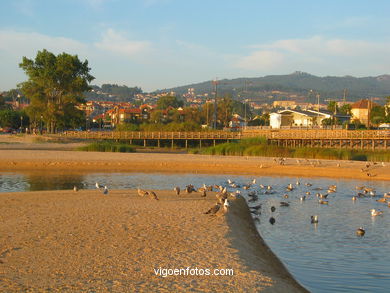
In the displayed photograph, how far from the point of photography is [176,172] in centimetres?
3447

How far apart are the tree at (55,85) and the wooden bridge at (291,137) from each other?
3.84 meters

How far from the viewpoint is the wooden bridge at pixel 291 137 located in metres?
59.7

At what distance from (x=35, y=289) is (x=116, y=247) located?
303 cm

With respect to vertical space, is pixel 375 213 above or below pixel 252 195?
below

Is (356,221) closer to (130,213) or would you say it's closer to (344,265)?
(344,265)

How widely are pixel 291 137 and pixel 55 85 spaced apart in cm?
3287

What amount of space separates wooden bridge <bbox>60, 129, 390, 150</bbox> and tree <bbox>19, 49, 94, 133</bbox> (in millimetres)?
3845

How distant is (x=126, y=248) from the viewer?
10.8m

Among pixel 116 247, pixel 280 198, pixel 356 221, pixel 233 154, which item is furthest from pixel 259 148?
pixel 116 247

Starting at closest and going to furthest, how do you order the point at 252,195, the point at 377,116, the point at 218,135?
the point at 252,195, the point at 218,135, the point at 377,116

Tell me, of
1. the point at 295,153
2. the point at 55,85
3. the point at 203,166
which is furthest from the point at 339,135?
the point at 55,85

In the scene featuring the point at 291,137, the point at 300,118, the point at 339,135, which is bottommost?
the point at 291,137

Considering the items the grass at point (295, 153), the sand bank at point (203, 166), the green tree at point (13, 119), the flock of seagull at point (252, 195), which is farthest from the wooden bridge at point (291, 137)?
the green tree at point (13, 119)

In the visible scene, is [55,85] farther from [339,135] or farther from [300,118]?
[300,118]
